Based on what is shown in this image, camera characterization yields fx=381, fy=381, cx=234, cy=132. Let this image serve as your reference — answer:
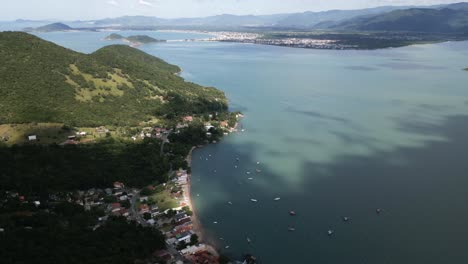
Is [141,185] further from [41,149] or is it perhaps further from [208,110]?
[208,110]

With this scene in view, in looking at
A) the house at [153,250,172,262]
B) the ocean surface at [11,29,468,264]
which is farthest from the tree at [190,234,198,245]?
the house at [153,250,172,262]

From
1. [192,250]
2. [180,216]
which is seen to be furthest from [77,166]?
[192,250]

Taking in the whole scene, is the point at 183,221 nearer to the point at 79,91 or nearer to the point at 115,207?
the point at 115,207

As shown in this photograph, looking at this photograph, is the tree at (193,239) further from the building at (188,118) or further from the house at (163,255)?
the building at (188,118)

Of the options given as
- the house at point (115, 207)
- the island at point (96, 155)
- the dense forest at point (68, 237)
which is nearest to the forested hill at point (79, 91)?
the island at point (96, 155)

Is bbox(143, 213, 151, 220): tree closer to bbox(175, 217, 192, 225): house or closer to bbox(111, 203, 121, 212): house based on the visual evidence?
bbox(175, 217, 192, 225): house

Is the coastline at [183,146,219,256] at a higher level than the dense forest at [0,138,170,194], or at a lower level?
lower

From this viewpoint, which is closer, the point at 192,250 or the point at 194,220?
the point at 192,250
